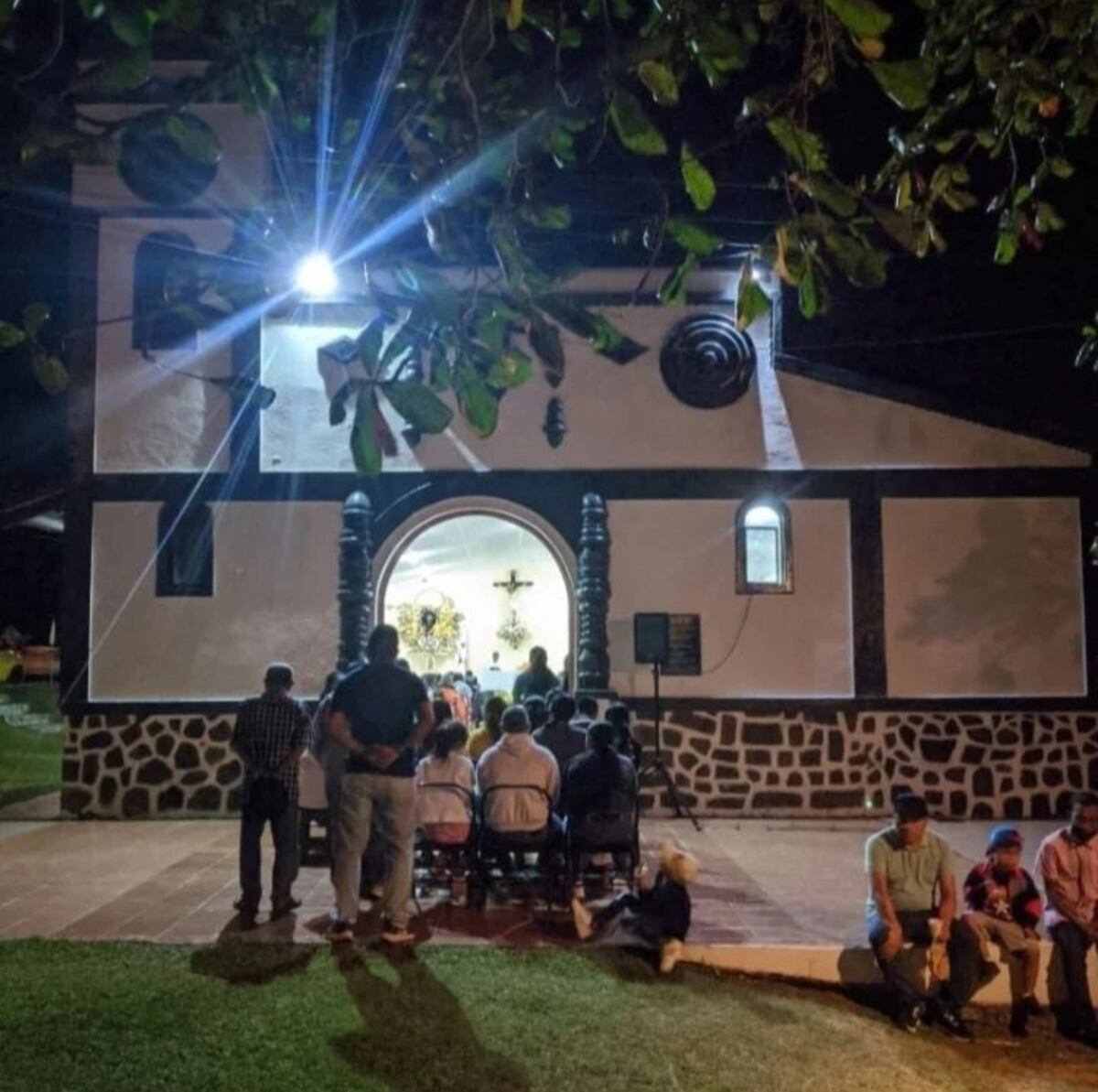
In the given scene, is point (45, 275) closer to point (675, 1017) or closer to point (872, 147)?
point (872, 147)

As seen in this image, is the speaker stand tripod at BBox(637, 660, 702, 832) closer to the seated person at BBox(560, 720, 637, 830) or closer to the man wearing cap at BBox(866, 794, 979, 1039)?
the seated person at BBox(560, 720, 637, 830)

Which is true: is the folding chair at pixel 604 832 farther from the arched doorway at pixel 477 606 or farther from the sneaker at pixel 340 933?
the arched doorway at pixel 477 606

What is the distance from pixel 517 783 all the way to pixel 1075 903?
3390mm

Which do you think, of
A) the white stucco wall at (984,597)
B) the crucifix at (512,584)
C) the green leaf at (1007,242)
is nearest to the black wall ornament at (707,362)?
the white stucco wall at (984,597)

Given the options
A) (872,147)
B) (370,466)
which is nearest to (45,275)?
(872,147)

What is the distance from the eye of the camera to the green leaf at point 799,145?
3.25 meters

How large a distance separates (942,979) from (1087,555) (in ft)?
23.7

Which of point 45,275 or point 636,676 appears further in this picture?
point 45,275

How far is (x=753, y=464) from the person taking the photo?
1238 centimetres

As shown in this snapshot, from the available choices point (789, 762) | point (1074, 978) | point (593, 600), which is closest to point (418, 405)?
point (1074, 978)

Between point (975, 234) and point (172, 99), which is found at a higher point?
point (975, 234)

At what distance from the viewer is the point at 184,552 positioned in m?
12.2

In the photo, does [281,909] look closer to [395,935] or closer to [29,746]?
[395,935]

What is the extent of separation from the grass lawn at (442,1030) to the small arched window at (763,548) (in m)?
6.13
